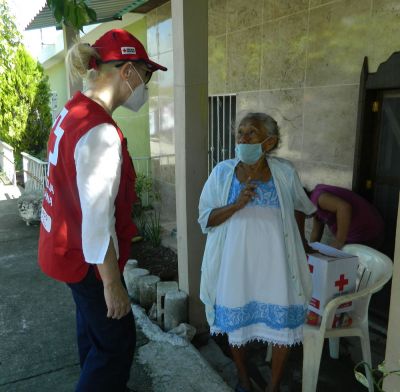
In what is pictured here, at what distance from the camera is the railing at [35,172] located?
674 centimetres

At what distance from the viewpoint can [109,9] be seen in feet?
20.9

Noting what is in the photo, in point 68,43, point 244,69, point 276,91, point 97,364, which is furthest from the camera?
point 68,43

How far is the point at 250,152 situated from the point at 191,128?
2.70ft

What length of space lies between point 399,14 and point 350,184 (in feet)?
4.46

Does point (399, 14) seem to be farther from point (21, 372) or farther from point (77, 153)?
point (21, 372)

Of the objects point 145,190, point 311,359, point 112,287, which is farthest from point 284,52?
point 145,190

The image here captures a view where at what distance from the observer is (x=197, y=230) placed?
3176 millimetres

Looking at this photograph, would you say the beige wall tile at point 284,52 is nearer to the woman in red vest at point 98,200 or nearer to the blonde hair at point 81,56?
the woman in red vest at point 98,200

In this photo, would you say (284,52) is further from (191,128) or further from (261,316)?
(261,316)

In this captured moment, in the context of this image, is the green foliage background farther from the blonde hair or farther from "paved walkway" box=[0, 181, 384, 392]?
the blonde hair

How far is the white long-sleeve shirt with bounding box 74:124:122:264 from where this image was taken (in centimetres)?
168

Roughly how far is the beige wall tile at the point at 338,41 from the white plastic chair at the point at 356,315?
1.56m

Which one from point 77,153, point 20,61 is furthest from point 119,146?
point 20,61

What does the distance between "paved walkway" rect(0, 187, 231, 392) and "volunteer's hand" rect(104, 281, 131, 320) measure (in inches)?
37.3
